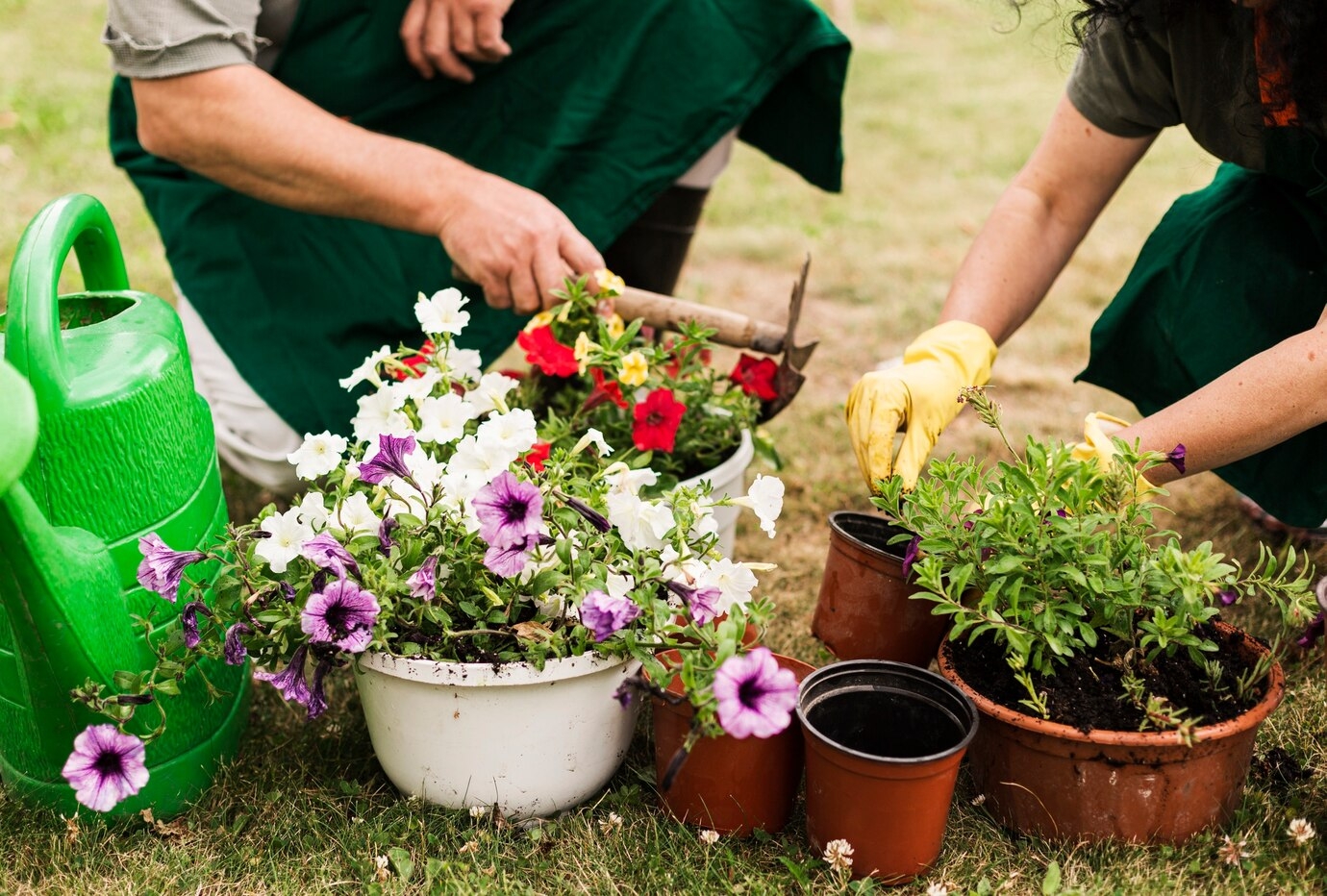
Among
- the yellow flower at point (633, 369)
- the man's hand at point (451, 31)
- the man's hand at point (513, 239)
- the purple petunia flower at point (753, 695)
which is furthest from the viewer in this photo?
the man's hand at point (451, 31)

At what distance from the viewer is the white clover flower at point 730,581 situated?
140cm

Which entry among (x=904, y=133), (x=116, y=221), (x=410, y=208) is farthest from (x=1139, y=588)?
(x=904, y=133)

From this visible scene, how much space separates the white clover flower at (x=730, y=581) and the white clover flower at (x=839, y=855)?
29 cm

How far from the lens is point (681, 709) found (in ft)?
4.55

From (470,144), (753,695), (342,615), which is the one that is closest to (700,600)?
(753,695)

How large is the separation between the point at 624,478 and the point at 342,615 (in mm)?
375

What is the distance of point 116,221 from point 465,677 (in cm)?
311

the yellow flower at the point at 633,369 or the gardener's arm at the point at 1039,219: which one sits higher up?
the gardener's arm at the point at 1039,219

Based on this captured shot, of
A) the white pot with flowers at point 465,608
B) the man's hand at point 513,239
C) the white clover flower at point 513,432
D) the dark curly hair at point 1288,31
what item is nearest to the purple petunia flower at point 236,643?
the white pot with flowers at point 465,608

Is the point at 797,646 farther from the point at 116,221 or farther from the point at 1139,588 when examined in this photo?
the point at 116,221

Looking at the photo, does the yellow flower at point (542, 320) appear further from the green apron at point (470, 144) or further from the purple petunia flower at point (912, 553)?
the purple petunia flower at point (912, 553)

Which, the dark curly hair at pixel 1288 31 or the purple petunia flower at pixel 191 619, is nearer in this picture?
the purple petunia flower at pixel 191 619

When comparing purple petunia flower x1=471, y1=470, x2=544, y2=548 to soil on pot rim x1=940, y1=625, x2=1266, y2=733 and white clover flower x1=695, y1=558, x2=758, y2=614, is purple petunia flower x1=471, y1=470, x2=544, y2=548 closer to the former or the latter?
white clover flower x1=695, y1=558, x2=758, y2=614

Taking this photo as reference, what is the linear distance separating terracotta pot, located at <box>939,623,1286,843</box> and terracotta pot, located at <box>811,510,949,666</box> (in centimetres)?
18
